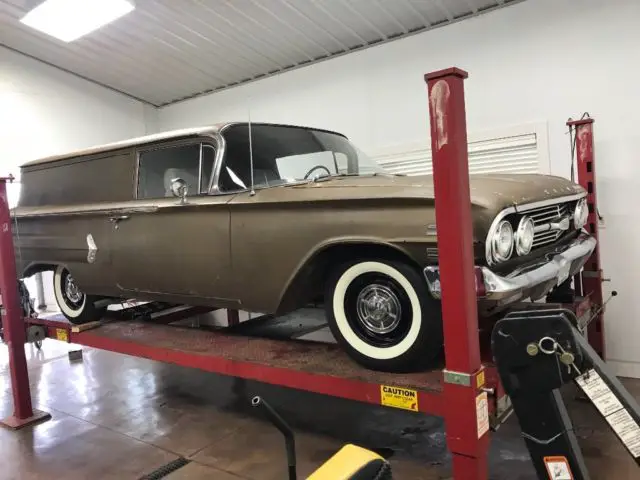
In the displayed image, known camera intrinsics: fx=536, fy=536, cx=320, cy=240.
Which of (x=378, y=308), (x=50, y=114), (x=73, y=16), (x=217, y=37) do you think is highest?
(x=73, y=16)

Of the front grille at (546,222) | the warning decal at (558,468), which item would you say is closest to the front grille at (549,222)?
the front grille at (546,222)

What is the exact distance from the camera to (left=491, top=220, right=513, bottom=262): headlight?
94.1 inches

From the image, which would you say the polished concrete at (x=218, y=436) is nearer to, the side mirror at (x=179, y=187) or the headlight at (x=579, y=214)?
the headlight at (x=579, y=214)

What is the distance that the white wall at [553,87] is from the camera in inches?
178

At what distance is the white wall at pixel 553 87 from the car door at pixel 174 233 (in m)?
2.81

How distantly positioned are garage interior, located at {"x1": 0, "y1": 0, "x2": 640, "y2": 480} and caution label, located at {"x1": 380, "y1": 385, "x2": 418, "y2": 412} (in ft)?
0.20

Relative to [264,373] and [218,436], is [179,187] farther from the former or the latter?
[218,436]

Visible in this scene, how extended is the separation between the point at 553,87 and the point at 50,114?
6.90 meters

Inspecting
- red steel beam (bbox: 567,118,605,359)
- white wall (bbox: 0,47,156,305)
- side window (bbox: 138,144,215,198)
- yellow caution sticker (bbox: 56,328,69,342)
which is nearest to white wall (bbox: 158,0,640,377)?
red steel beam (bbox: 567,118,605,359)

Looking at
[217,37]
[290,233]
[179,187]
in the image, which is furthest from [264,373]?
[217,37]

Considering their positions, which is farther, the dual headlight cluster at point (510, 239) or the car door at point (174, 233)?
the car door at point (174, 233)

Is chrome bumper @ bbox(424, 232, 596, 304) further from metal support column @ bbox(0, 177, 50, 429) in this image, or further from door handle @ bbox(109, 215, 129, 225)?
metal support column @ bbox(0, 177, 50, 429)

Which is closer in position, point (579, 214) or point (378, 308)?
point (378, 308)

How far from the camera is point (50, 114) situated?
26.2ft
